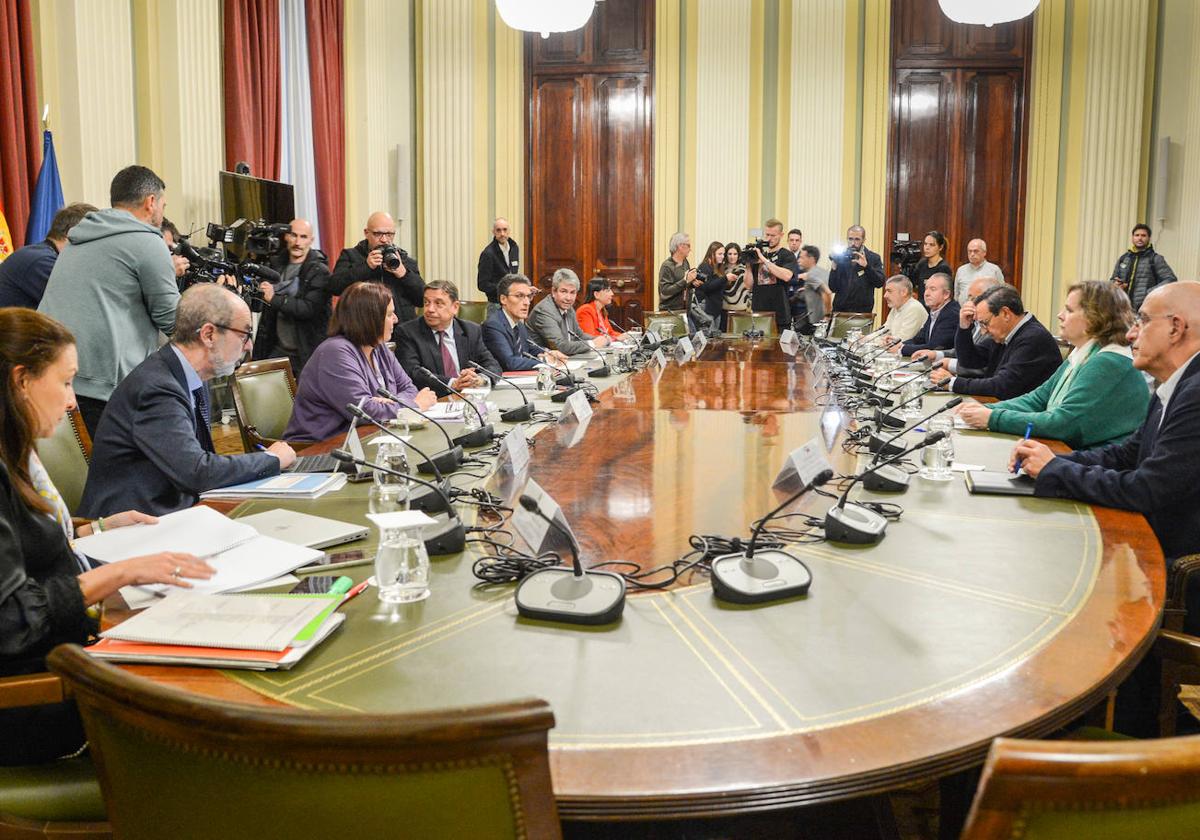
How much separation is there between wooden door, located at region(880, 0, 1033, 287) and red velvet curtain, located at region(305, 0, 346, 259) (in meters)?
4.97

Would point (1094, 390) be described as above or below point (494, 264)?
below

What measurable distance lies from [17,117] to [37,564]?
3632mm

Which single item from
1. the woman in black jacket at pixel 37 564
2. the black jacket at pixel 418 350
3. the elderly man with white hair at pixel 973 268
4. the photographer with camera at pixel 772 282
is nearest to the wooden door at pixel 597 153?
the photographer with camera at pixel 772 282

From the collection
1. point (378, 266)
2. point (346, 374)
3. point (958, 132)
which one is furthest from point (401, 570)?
point (958, 132)

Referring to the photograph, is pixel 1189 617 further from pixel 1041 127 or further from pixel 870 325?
pixel 1041 127

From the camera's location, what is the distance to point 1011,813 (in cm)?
70

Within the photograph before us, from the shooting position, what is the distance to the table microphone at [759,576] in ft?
5.08

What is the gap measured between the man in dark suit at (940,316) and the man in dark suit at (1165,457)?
3451 millimetres

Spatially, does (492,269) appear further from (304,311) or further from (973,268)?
(973,268)

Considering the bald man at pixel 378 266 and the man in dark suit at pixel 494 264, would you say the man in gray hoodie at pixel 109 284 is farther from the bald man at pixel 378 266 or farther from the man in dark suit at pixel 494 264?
the man in dark suit at pixel 494 264

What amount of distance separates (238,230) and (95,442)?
335 centimetres

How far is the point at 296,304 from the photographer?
18.2ft

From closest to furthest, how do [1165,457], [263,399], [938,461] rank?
[1165,457] < [938,461] < [263,399]

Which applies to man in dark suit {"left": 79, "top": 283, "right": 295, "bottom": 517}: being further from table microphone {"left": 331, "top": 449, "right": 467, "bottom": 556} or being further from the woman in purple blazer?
the woman in purple blazer
